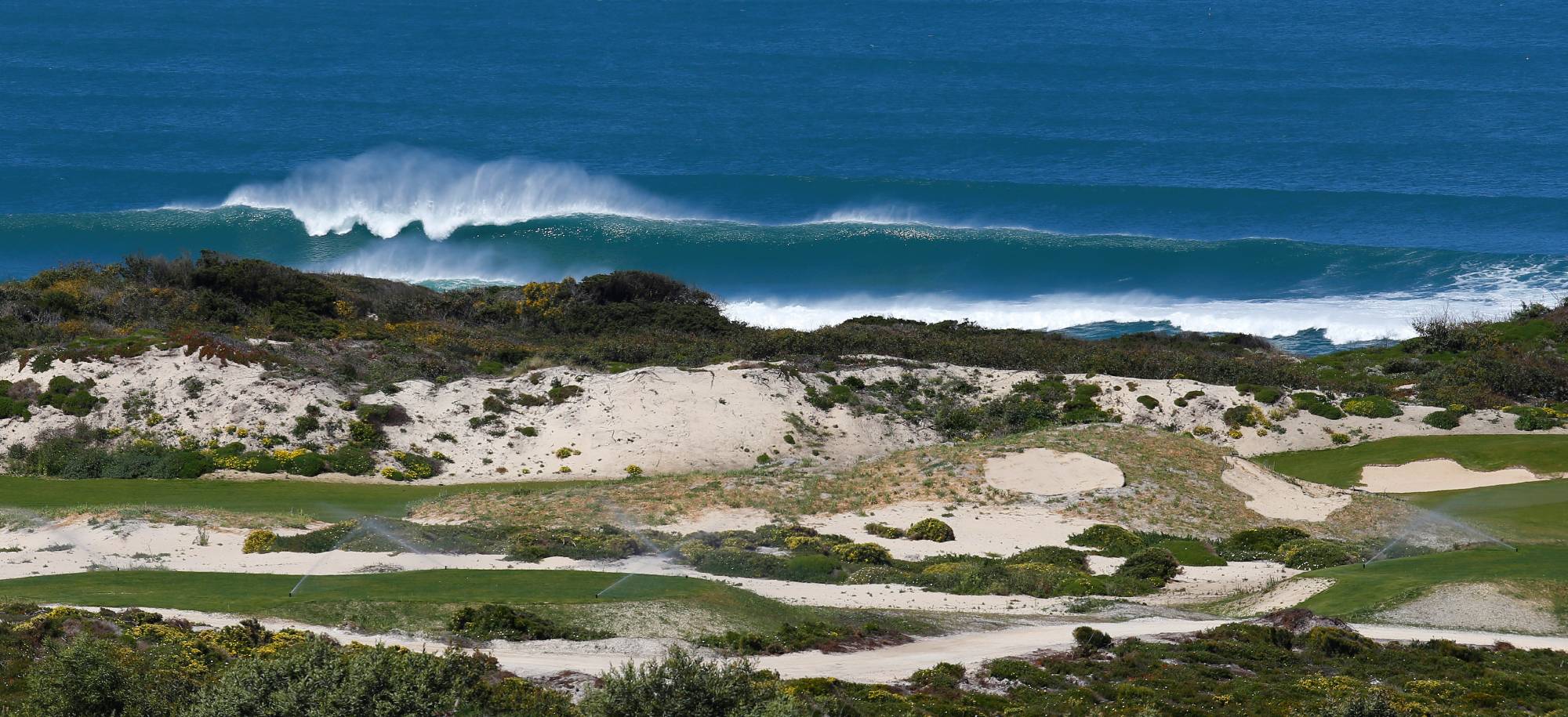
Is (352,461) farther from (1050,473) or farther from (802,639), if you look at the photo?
(802,639)

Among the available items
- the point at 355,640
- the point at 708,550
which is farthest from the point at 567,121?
the point at 355,640

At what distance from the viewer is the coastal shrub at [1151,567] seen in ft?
83.1

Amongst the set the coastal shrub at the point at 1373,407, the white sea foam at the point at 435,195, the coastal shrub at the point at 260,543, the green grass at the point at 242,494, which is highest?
the white sea foam at the point at 435,195

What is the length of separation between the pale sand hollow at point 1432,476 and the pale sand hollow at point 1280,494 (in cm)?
246

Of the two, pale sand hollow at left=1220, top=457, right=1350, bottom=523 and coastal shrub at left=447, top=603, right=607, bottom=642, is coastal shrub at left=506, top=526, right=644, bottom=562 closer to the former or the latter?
coastal shrub at left=447, top=603, right=607, bottom=642

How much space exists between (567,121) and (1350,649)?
231 ft

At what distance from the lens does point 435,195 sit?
7206 centimetres

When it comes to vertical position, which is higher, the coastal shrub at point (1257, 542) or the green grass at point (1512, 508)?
the green grass at point (1512, 508)

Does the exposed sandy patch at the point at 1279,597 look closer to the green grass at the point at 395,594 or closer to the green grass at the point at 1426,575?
the green grass at the point at 1426,575

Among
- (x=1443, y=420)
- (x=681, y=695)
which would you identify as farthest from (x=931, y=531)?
(x=1443, y=420)

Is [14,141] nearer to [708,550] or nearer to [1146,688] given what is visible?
[708,550]

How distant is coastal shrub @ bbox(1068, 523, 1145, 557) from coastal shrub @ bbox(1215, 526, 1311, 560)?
5.29 feet

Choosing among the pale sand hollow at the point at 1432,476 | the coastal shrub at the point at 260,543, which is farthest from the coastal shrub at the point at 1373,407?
the coastal shrub at the point at 260,543

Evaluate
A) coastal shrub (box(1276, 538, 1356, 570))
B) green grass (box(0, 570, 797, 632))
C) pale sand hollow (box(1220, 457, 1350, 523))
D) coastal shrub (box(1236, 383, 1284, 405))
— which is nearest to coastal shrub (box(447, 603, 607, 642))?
green grass (box(0, 570, 797, 632))
